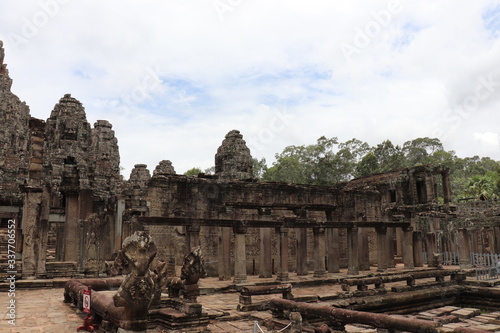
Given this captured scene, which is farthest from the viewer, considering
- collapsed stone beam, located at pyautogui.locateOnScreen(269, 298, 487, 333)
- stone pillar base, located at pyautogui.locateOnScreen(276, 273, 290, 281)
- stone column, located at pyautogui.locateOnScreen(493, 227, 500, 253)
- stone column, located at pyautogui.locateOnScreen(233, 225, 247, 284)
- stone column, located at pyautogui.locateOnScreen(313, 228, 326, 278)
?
stone column, located at pyautogui.locateOnScreen(493, 227, 500, 253)

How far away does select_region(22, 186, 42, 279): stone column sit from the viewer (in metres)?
14.3

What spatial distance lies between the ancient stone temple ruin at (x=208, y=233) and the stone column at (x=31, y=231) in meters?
0.04

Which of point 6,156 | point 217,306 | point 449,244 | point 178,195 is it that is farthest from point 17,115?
point 449,244

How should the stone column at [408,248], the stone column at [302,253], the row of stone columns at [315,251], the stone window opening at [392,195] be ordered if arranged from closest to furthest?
1. the row of stone columns at [315,251]
2. the stone column at [302,253]
3. the stone column at [408,248]
4. the stone window opening at [392,195]

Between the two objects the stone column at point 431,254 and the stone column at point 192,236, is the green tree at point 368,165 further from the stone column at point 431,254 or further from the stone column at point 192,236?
the stone column at point 192,236

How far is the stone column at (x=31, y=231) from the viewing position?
14.3 meters

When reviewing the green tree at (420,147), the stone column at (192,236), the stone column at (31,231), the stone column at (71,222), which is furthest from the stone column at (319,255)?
the green tree at (420,147)

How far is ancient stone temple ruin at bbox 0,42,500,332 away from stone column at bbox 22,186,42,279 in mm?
45

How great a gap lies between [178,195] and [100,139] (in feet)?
73.7

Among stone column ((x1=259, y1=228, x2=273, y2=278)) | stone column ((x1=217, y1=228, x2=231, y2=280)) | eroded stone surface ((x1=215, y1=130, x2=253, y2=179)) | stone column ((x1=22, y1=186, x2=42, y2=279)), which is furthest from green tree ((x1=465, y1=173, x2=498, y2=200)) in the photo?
stone column ((x1=22, y1=186, x2=42, y2=279))

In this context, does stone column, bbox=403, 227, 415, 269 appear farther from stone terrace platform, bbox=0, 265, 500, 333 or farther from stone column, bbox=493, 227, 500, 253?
stone column, bbox=493, 227, 500, 253

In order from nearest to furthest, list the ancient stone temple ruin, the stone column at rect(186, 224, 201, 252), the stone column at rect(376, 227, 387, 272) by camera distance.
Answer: the ancient stone temple ruin → the stone column at rect(186, 224, 201, 252) → the stone column at rect(376, 227, 387, 272)

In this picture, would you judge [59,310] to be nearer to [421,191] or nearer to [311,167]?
[421,191]

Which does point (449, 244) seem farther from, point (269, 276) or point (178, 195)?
point (178, 195)
